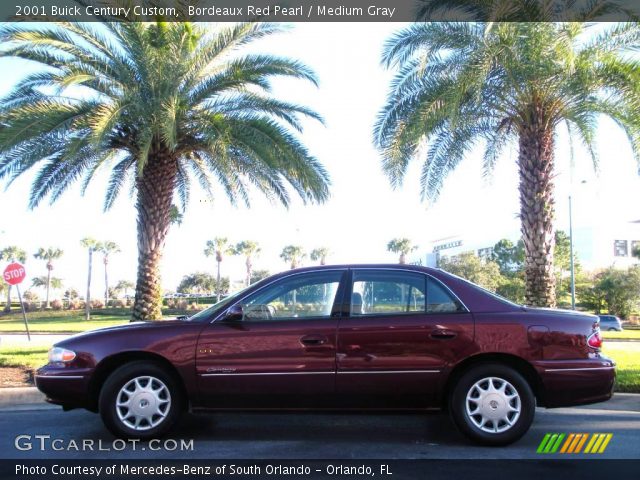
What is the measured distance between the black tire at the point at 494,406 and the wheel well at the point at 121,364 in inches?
96.2

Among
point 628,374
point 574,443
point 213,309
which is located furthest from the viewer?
point 628,374

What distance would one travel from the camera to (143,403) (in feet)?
16.4

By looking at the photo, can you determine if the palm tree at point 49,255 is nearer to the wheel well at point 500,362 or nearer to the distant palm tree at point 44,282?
the distant palm tree at point 44,282

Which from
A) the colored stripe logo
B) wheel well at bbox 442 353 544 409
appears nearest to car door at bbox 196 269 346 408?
wheel well at bbox 442 353 544 409

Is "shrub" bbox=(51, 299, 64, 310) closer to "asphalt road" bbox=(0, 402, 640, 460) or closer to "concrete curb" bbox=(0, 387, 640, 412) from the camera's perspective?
"concrete curb" bbox=(0, 387, 640, 412)

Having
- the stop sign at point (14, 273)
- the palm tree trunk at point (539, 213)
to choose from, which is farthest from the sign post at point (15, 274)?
the palm tree trunk at point (539, 213)

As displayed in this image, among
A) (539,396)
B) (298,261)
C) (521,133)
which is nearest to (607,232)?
(298,261)

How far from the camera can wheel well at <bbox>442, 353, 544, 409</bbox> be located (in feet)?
16.4

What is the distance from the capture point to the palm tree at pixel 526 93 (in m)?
9.69

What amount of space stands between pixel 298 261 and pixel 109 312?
26.3 m

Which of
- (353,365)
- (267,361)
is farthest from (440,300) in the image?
(267,361)

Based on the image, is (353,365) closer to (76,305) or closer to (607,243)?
(76,305)

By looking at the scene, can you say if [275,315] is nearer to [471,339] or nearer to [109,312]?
[471,339]

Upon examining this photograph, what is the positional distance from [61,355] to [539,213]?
28.6 ft
